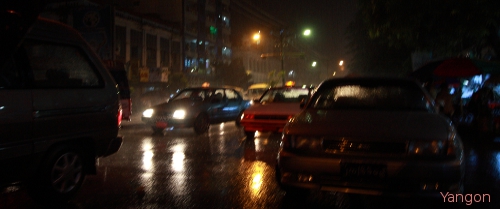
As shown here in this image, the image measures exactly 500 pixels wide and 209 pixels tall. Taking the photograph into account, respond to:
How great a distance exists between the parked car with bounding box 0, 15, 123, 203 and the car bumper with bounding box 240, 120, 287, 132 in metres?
4.62

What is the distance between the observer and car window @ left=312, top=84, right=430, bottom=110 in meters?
4.87

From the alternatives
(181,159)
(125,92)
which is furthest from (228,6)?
(181,159)

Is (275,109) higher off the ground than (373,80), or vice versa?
(373,80)

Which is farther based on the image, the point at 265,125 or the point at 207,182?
the point at 265,125

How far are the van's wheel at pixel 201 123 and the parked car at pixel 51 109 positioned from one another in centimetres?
650

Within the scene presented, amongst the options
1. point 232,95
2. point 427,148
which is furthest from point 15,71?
point 232,95

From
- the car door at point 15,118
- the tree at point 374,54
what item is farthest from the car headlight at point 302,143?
A: the tree at point 374,54

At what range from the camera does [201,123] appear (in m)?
12.2

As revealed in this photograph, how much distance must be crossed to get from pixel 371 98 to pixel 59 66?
3784 millimetres

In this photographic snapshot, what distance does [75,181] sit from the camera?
4852 millimetres

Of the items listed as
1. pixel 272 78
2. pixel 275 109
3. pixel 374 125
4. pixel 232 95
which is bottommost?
pixel 275 109

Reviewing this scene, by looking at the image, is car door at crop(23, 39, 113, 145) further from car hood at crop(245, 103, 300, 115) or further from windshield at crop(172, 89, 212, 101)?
windshield at crop(172, 89, 212, 101)

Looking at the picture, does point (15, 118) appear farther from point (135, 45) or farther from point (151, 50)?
point (151, 50)

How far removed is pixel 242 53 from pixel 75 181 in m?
54.2
